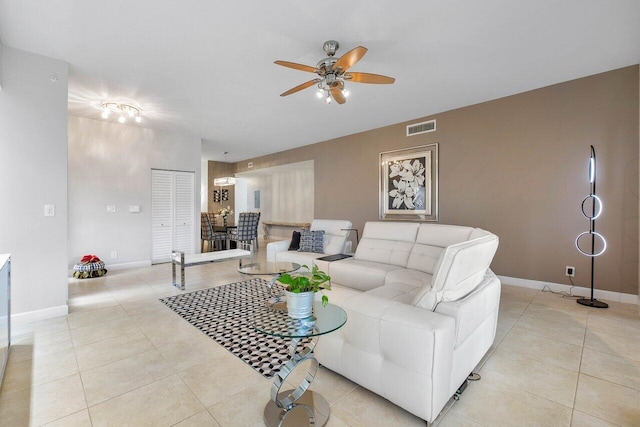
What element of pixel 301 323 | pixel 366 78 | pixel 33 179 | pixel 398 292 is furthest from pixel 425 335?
pixel 33 179

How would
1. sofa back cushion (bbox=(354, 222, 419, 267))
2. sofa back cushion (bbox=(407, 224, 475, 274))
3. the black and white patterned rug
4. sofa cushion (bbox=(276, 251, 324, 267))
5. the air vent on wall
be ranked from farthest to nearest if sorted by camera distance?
the air vent on wall → sofa cushion (bbox=(276, 251, 324, 267)) → sofa back cushion (bbox=(354, 222, 419, 267)) → sofa back cushion (bbox=(407, 224, 475, 274)) → the black and white patterned rug

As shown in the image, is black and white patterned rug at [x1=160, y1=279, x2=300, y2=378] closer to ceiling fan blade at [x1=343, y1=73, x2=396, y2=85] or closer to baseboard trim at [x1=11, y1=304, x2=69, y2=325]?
baseboard trim at [x1=11, y1=304, x2=69, y2=325]

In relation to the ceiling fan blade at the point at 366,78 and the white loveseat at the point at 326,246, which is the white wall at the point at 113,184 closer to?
the white loveseat at the point at 326,246

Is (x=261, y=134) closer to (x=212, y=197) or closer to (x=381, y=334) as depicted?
(x=212, y=197)

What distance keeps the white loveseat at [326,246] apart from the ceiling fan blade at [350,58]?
2539mm

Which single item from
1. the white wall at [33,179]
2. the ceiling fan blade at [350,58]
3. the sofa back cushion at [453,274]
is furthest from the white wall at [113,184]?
the sofa back cushion at [453,274]

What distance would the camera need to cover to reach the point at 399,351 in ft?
4.90

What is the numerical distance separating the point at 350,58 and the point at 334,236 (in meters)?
2.82

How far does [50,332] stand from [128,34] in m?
2.91

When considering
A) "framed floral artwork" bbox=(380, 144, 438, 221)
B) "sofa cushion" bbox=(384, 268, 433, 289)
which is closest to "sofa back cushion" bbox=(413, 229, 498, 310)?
"sofa cushion" bbox=(384, 268, 433, 289)

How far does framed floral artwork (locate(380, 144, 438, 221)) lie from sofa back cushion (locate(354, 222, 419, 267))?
4.72ft

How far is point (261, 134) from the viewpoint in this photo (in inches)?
249

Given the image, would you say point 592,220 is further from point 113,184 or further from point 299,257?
point 113,184

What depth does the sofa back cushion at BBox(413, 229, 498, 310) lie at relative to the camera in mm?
1651
